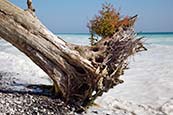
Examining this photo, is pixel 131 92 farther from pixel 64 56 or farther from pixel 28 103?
pixel 28 103

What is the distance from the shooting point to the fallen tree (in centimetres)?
529

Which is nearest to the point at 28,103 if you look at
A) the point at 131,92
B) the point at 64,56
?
the point at 64,56

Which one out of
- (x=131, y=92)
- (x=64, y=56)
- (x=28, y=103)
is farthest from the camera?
(x=131, y=92)

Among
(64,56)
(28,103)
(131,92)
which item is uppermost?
(64,56)

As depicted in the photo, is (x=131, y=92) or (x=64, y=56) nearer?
(x=64, y=56)

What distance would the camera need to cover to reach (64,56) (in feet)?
17.5

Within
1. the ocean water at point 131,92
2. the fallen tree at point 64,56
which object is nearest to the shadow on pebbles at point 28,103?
the fallen tree at point 64,56

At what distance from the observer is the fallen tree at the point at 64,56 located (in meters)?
5.29

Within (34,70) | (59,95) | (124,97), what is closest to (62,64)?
(59,95)

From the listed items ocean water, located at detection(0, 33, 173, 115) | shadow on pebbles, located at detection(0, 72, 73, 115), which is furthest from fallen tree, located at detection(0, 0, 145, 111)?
ocean water, located at detection(0, 33, 173, 115)

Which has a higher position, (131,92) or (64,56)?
(64,56)

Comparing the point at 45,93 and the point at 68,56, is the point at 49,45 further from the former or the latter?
the point at 45,93

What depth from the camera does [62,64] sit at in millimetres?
5344

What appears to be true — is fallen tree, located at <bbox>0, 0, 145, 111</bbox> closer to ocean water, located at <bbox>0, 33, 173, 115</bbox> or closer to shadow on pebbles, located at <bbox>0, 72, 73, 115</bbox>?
shadow on pebbles, located at <bbox>0, 72, 73, 115</bbox>
